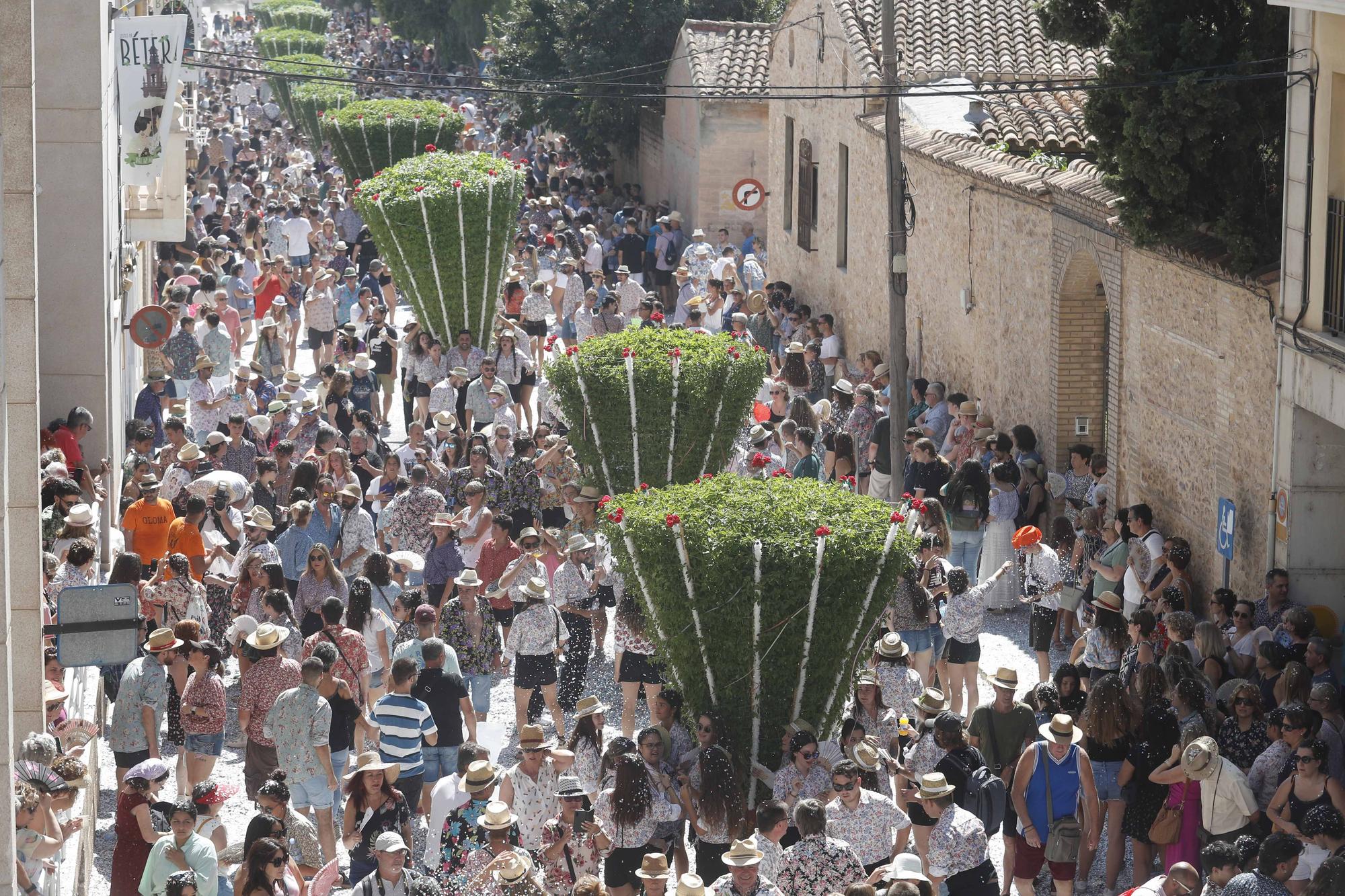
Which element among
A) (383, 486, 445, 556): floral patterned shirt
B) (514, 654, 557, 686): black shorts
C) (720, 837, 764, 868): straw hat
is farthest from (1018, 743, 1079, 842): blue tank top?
(383, 486, 445, 556): floral patterned shirt

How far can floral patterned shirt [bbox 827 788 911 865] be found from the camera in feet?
31.4

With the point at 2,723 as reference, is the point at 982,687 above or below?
below

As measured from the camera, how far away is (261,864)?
335 inches

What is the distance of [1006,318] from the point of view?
19.5 meters

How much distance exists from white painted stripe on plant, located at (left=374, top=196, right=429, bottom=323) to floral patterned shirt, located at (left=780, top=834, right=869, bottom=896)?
1503 centimetres

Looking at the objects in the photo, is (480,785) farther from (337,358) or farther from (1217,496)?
(337,358)

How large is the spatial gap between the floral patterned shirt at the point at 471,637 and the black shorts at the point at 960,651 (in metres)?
3.01

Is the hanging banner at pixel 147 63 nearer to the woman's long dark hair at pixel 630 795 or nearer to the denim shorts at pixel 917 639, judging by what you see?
the denim shorts at pixel 917 639

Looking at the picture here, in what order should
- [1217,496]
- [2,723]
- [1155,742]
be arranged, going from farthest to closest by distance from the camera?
1. [1217,496]
2. [1155,742]
3. [2,723]

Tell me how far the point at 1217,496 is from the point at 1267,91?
3.07m

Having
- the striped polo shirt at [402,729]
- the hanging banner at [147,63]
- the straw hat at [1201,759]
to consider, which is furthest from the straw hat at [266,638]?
the hanging banner at [147,63]

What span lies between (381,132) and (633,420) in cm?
2146

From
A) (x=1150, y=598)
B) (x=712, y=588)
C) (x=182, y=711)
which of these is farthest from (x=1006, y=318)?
(x=182, y=711)

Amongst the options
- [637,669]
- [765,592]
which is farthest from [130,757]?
[765,592]
